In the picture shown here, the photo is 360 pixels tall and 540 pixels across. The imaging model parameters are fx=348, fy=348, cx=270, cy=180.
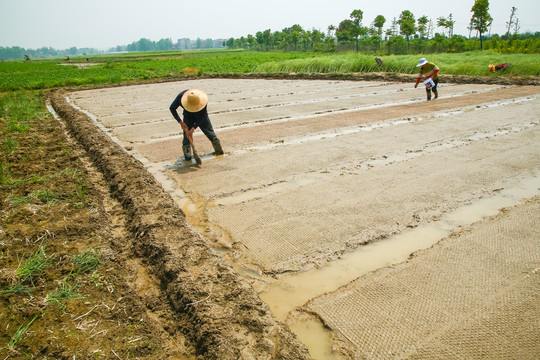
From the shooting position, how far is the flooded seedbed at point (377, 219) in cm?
243

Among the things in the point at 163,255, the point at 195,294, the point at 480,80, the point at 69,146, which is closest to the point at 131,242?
the point at 163,255

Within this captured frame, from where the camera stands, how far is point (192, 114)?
5.91 meters

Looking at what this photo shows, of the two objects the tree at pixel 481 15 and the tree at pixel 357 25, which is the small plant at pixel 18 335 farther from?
the tree at pixel 357 25

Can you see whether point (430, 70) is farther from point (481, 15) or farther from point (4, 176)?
point (481, 15)

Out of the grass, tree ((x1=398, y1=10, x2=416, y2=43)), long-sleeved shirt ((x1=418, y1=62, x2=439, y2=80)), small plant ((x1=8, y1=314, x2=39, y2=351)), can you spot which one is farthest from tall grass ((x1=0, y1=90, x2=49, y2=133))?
tree ((x1=398, y1=10, x2=416, y2=43))

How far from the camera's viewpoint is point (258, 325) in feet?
7.93

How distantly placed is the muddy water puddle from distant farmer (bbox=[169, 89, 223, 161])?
340 cm

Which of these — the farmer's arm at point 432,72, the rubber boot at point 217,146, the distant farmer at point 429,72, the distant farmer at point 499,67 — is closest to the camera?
the rubber boot at point 217,146

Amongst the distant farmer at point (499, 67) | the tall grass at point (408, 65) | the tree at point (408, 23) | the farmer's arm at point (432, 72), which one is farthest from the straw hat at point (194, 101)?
the tree at point (408, 23)

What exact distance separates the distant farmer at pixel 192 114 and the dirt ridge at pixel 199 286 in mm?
1268

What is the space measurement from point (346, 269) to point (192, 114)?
395 cm

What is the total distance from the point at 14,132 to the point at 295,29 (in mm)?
86810

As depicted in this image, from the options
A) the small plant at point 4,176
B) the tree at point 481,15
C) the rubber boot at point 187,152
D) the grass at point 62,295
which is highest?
the tree at point 481,15

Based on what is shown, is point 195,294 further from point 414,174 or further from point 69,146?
point 69,146
